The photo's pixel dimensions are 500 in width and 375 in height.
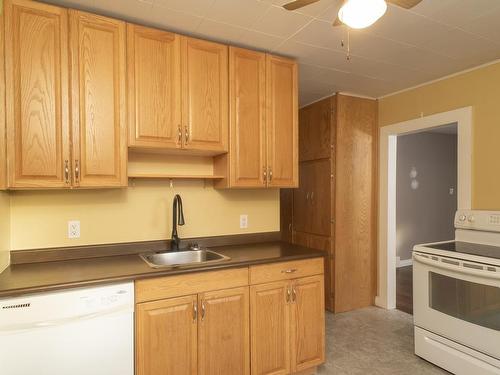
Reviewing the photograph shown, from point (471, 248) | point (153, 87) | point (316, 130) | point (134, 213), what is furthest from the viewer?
point (316, 130)

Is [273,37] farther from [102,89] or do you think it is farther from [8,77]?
[8,77]

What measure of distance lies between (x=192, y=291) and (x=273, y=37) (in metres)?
1.80

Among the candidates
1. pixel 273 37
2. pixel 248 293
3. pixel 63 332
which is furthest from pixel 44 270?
pixel 273 37

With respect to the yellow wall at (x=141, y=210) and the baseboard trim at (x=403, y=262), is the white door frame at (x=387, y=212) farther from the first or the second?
the baseboard trim at (x=403, y=262)

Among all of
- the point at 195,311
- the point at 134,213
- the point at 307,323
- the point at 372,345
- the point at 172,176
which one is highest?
the point at 172,176

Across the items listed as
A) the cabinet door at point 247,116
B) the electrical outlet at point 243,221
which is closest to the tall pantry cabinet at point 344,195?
the electrical outlet at point 243,221

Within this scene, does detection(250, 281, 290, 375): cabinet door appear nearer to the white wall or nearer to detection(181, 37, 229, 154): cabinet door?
detection(181, 37, 229, 154): cabinet door

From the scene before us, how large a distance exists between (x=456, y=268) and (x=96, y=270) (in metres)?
2.34

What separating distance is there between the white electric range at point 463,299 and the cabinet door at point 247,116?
147 cm

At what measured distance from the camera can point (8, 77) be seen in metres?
1.66

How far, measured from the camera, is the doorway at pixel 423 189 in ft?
17.5

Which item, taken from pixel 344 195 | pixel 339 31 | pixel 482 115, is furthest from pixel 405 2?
pixel 344 195

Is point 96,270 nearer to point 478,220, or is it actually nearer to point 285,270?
point 285,270

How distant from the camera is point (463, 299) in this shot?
214cm
